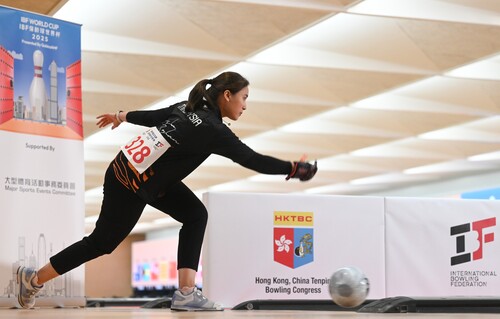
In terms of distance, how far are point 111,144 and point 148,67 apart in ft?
27.5

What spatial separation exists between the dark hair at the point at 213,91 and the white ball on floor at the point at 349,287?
1527 millimetres

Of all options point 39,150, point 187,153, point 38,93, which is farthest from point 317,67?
point 187,153

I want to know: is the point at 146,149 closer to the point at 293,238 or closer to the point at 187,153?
the point at 187,153

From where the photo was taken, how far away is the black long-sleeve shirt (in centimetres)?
621

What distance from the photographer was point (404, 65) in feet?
57.5

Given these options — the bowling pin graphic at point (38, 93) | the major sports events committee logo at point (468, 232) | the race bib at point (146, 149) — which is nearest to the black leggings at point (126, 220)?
the race bib at point (146, 149)

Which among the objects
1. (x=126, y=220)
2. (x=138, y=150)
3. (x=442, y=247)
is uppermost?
(x=138, y=150)

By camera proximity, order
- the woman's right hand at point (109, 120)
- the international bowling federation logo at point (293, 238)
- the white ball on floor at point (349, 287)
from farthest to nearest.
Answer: the international bowling federation logo at point (293, 238)
the woman's right hand at point (109, 120)
the white ball on floor at point (349, 287)

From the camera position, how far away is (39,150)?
829 centimetres

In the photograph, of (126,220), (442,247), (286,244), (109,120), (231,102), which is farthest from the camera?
(442,247)

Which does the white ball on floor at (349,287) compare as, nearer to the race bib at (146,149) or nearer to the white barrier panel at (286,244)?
the race bib at (146,149)

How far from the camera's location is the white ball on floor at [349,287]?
6086mm

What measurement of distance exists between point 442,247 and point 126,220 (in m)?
4.27

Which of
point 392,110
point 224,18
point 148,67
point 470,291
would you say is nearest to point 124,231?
point 470,291
